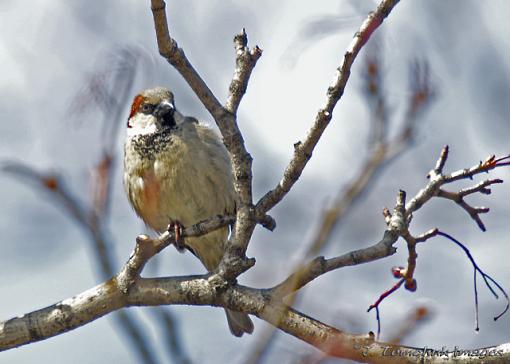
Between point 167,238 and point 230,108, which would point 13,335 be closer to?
point 167,238

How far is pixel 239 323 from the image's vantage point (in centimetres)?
463

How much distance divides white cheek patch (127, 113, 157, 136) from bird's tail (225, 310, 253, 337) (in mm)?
1311

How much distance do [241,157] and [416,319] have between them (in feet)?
5.34

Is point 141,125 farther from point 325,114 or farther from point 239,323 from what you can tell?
point 325,114

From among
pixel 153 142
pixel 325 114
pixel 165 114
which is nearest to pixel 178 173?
pixel 153 142

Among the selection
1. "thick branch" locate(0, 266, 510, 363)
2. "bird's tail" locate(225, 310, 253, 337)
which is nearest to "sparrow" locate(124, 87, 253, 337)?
"bird's tail" locate(225, 310, 253, 337)

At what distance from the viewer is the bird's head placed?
497 cm

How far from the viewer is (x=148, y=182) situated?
4730mm

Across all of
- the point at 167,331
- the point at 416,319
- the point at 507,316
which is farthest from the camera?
the point at 507,316

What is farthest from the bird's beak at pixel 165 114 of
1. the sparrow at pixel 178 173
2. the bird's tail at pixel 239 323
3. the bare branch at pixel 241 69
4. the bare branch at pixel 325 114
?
the bare branch at pixel 325 114

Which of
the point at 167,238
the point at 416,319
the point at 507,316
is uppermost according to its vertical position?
the point at 167,238

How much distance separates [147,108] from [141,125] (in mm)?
189

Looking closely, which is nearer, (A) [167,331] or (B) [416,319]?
(A) [167,331]

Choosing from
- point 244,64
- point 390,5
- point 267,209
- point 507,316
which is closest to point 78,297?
point 267,209
